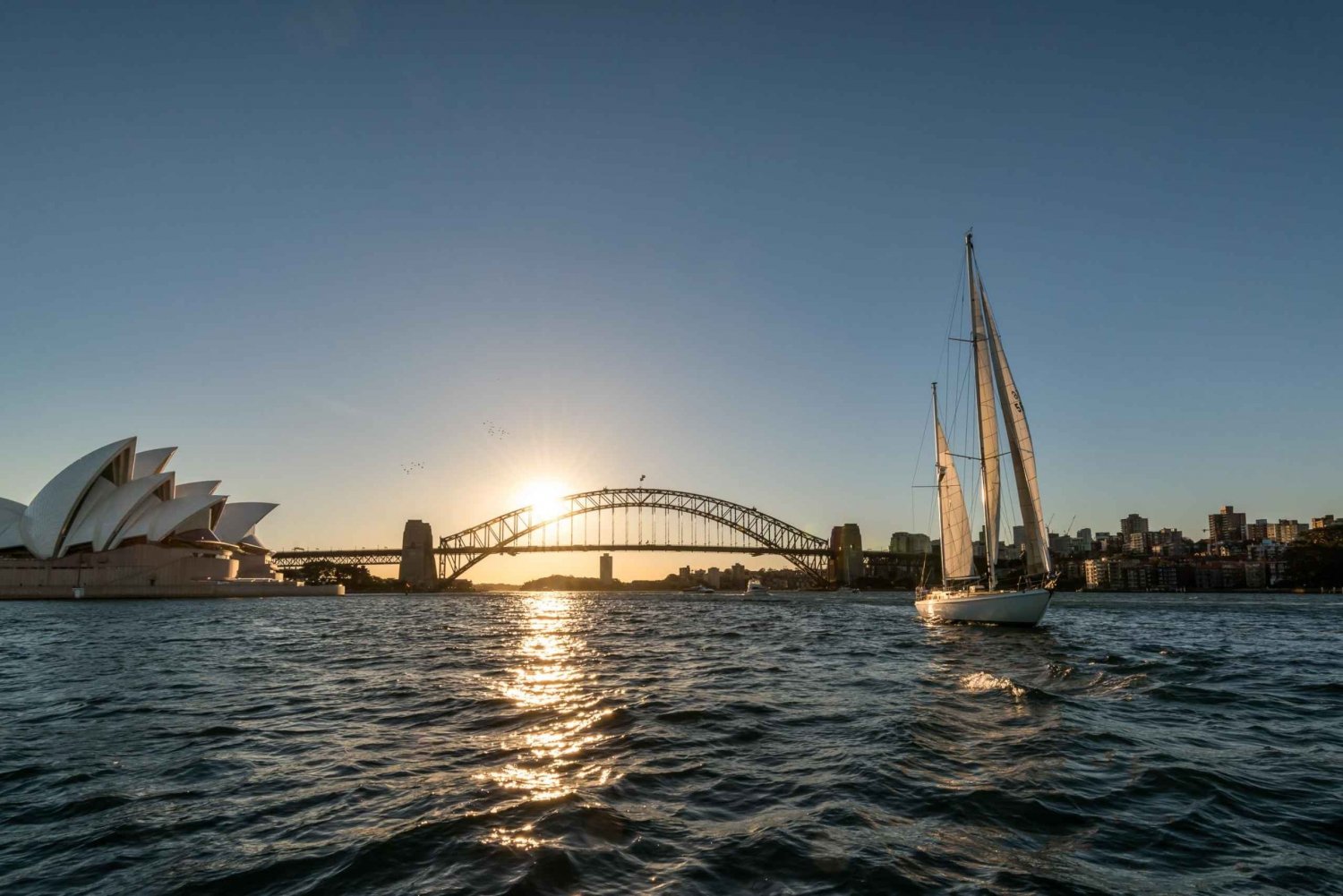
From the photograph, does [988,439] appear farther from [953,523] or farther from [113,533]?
[113,533]

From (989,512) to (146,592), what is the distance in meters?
96.8

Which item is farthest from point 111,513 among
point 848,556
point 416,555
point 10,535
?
point 848,556

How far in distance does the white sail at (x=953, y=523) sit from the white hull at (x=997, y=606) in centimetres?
376

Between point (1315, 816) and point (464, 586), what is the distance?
18577cm

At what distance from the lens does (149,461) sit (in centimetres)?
8719

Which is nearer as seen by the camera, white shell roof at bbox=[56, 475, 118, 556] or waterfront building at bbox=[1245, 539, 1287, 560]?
white shell roof at bbox=[56, 475, 118, 556]

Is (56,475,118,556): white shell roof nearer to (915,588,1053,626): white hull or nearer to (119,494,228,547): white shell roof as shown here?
(119,494,228,547): white shell roof

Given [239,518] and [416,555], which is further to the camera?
[416,555]

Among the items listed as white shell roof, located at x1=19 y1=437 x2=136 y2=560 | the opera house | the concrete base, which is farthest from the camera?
the concrete base

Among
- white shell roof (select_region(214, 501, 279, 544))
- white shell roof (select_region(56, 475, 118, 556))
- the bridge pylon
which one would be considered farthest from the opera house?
the bridge pylon

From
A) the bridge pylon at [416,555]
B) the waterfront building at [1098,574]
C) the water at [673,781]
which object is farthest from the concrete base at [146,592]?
the waterfront building at [1098,574]

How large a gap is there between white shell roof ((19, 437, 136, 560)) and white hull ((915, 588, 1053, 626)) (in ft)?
285

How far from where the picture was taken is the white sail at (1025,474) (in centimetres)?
3092

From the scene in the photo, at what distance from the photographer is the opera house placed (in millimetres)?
82938
